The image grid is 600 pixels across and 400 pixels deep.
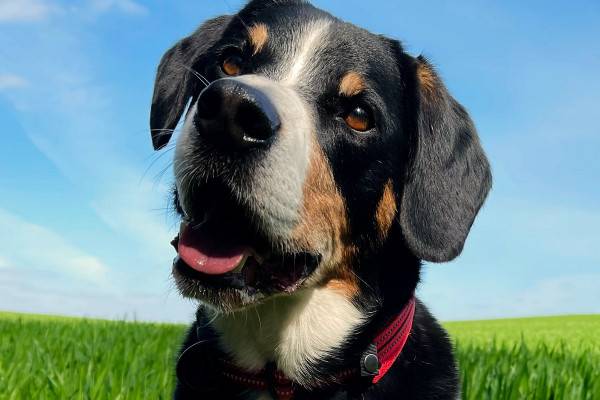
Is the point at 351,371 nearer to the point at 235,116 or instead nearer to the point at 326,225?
the point at 326,225

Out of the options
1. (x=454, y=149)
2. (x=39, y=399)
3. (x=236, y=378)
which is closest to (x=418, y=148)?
(x=454, y=149)

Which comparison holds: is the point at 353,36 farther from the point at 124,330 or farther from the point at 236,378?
the point at 124,330

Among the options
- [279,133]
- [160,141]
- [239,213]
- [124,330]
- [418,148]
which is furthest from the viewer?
[124,330]

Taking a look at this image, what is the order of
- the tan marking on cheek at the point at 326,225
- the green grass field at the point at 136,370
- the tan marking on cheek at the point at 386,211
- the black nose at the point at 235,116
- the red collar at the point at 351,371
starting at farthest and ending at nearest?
the green grass field at the point at 136,370
the tan marking on cheek at the point at 386,211
the red collar at the point at 351,371
the tan marking on cheek at the point at 326,225
the black nose at the point at 235,116

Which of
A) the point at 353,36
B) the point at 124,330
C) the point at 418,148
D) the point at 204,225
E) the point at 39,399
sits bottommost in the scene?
the point at 124,330

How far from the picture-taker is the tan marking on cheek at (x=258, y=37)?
12.5 ft

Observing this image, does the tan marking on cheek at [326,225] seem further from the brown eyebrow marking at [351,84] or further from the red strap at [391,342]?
the brown eyebrow marking at [351,84]

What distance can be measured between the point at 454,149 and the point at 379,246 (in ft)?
2.40

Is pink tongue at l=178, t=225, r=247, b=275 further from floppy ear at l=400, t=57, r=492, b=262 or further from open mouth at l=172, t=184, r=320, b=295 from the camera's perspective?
floppy ear at l=400, t=57, r=492, b=262

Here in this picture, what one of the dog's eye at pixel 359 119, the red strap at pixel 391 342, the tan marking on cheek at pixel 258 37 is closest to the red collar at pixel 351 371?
the red strap at pixel 391 342

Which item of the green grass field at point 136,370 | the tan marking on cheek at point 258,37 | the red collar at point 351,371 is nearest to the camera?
the red collar at point 351,371

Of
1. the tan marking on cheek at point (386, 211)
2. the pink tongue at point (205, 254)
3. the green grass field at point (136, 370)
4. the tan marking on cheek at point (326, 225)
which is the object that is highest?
the tan marking on cheek at point (386, 211)

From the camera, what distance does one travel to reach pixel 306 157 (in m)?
3.22

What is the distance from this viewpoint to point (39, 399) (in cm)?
528
